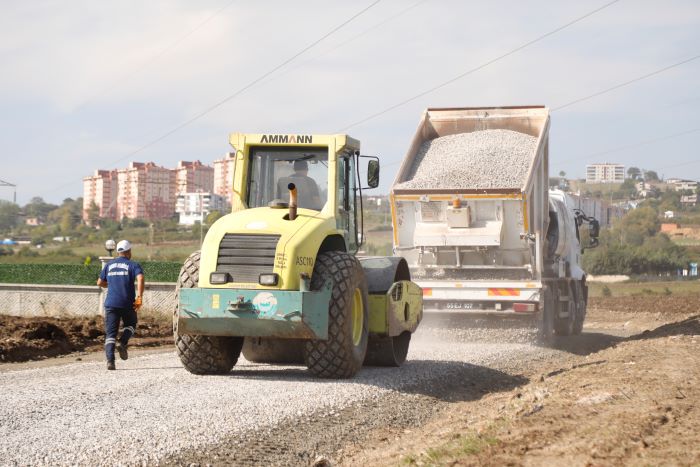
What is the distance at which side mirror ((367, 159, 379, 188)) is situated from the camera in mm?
11938

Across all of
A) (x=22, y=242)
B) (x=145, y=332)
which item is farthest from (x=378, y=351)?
(x=22, y=242)

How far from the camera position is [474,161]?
17.4m

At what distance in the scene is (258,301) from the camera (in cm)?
1034

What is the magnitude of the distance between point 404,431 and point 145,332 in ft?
42.9

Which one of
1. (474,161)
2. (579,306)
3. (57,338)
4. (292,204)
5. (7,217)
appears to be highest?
(7,217)

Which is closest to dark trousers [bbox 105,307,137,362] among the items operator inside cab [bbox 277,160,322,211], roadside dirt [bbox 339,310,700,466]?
operator inside cab [bbox 277,160,322,211]

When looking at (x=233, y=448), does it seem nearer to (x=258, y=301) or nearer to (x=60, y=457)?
(x=60, y=457)

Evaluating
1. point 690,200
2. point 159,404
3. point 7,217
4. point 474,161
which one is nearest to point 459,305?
point 474,161

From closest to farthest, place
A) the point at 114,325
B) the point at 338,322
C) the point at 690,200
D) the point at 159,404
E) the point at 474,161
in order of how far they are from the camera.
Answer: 1. the point at 159,404
2. the point at 338,322
3. the point at 114,325
4. the point at 474,161
5. the point at 690,200

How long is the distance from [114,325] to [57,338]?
21.6 ft

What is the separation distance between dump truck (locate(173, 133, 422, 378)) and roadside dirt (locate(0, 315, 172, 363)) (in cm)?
598

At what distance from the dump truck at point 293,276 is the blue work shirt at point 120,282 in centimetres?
156

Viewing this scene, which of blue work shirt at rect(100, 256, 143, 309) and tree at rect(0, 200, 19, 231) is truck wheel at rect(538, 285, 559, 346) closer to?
blue work shirt at rect(100, 256, 143, 309)

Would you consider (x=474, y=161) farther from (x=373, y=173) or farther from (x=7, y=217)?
(x=7, y=217)
